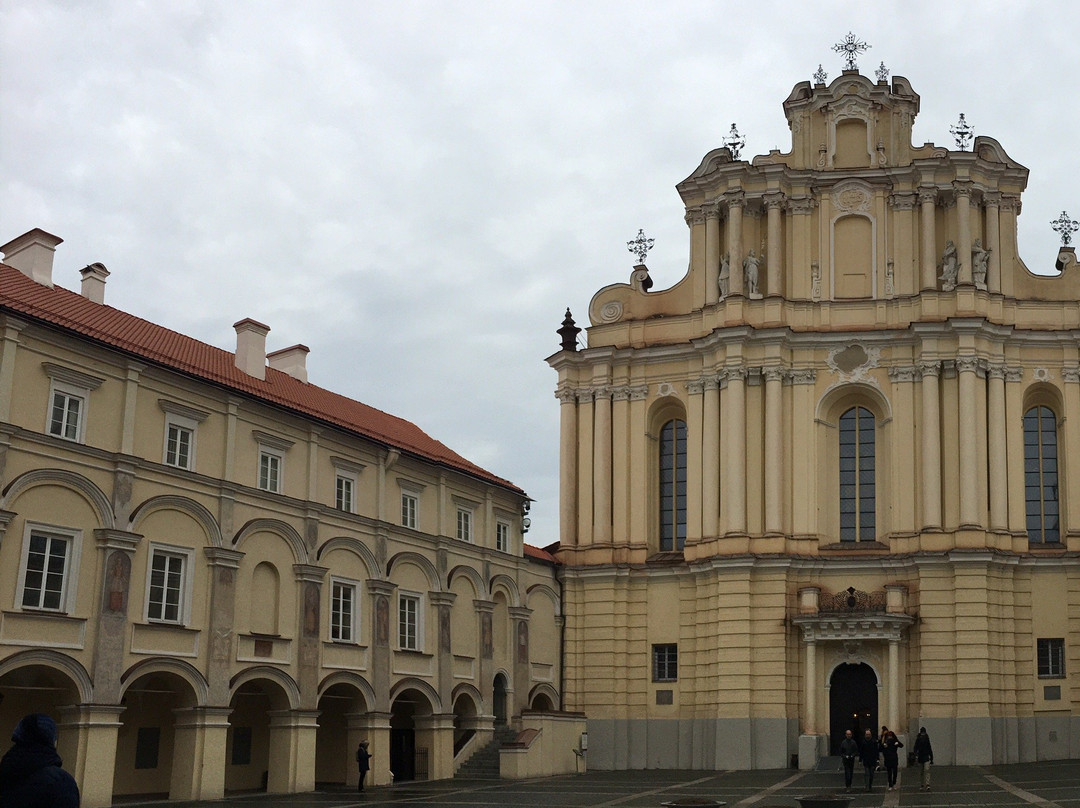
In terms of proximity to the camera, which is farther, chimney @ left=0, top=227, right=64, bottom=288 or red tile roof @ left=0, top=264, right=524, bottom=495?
chimney @ left=0, top=227, right=64, bottom=288

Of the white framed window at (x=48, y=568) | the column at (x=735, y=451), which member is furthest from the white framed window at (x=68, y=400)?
the column at (x=735, y=451)

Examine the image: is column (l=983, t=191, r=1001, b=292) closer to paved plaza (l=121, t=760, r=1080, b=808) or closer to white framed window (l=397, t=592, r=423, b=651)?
paved plaza (l=121, t=760, r=1080, b=808)

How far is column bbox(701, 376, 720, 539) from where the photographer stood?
151 feet

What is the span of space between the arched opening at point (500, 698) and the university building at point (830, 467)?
334 cm

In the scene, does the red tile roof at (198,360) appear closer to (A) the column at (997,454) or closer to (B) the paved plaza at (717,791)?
(B) the paved plaza at (717,791)

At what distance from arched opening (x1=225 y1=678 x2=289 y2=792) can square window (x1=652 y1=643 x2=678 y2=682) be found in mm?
15095

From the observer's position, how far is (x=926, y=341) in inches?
1777

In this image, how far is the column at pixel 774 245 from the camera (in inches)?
1852

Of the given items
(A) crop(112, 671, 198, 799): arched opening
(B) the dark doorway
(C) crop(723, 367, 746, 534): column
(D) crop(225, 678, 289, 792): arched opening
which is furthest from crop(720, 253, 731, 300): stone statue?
(A) crop(112, 671, 198, 799): arched opening

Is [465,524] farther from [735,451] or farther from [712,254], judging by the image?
[712,254]

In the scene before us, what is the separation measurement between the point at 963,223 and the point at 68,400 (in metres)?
30.4

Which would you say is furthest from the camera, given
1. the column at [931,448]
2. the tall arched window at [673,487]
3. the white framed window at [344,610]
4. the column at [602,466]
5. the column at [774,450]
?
the tall arched window at [673,487]

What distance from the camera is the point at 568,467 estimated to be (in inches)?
1939

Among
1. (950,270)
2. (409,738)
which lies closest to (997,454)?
(950,270)
